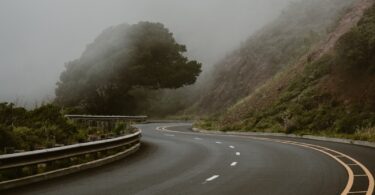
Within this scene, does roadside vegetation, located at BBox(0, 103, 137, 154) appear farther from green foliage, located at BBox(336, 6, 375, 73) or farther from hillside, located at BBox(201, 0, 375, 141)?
green foliage, located at BBox(336, 6, 375, 73)

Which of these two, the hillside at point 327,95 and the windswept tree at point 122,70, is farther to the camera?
the windswept tree at point 122,70

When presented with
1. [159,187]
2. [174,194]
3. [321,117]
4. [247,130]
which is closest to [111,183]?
[159,187]

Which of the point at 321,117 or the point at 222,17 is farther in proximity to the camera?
the point at 222,17

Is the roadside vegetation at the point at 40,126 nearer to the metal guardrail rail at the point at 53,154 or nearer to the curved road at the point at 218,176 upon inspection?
the metal guardrail rail at the point at 53,154

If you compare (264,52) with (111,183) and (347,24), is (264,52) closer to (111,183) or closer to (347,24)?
(347,24)

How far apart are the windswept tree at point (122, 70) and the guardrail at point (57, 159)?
49.2m

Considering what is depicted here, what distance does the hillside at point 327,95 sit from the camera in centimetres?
3875

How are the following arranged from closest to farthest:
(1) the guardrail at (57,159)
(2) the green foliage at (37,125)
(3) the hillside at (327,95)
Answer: (1) the guardrail at (57,159) → (2) the green foliage at (37,125) → (3) the hillside at (327,95)

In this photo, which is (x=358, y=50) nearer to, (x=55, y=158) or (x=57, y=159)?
(x=57, y=159)

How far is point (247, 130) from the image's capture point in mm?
49219

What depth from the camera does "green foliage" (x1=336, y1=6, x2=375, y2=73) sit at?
4253 centimetres

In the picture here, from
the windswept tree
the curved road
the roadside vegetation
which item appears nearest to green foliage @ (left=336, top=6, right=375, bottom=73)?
the roadside vegetation

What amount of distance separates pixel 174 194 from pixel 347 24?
4628 cm

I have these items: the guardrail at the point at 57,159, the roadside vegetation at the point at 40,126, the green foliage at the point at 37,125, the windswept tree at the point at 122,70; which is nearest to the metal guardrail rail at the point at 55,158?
the guardrail at the point at 57,159
